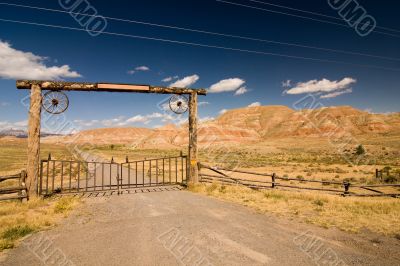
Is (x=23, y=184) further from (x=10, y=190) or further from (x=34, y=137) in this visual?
(x=34, y=137)

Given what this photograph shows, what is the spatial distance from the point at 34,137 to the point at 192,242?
7.92 meters

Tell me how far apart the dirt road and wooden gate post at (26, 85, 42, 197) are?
9.37 feet

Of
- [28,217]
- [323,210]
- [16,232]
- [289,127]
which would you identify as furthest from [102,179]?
[289,127]

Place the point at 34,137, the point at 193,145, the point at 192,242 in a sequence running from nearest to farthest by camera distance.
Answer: the point at 192,242 < the point at 34,137 < the point at 193,145

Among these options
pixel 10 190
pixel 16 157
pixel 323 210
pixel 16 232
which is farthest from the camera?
pixel 16 157

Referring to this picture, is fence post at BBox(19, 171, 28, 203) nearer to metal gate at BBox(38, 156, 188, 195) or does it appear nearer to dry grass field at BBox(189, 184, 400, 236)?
metal gate at BBox(38, 156, 188, 195)

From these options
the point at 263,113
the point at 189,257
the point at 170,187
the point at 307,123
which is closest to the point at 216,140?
the point at 307,123

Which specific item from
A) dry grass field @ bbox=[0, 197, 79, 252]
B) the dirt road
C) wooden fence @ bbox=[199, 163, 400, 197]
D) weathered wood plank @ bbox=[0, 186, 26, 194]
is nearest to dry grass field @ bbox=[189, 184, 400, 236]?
the dirt road

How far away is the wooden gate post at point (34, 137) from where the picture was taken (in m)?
10.5

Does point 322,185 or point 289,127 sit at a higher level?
point 289,127

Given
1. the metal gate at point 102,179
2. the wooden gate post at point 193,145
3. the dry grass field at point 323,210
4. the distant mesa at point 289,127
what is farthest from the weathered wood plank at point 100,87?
the distant mesa at point 289,127

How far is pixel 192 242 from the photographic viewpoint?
6.23 meters

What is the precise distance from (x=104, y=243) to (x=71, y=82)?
743 centimetres

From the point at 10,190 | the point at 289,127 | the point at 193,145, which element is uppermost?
the point at 289,127
